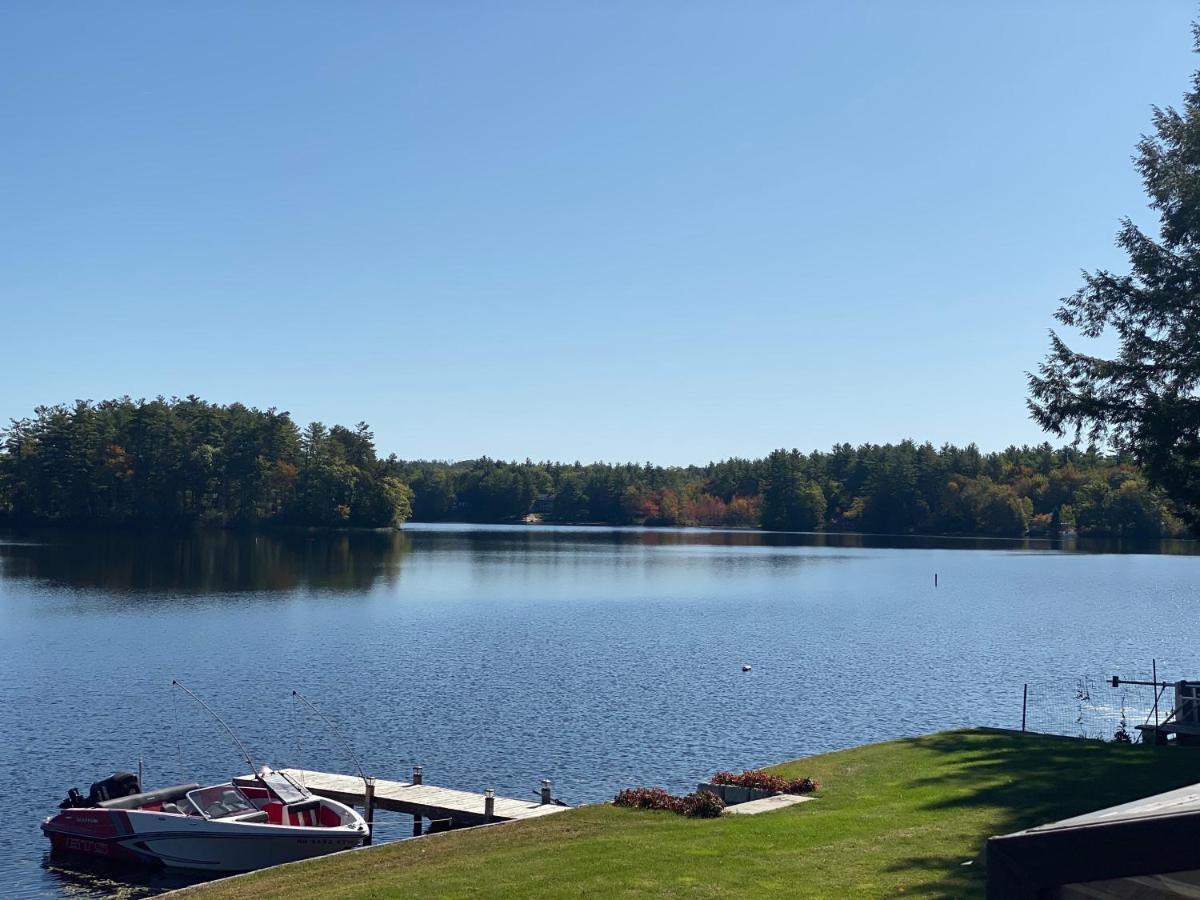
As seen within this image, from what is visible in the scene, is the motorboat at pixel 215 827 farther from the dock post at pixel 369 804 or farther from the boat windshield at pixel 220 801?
the dock post at pixel 369 804

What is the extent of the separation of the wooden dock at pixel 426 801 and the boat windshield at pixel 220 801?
0.85 metres

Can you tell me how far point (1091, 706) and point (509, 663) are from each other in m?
28.8

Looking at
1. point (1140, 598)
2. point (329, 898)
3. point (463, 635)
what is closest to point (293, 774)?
point (329, 898)

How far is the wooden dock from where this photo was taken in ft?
96.2

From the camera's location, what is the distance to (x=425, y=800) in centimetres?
3084

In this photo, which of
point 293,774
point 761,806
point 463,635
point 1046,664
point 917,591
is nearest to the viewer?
point 761,806

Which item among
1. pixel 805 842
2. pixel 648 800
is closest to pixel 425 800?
pixel 648 800

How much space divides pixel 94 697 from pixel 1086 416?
135 ft

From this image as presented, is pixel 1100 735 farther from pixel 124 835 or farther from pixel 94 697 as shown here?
pixel 94 697

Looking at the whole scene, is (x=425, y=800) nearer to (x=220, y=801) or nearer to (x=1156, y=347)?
(x=220, y=801)

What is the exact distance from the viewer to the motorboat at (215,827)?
2797cm

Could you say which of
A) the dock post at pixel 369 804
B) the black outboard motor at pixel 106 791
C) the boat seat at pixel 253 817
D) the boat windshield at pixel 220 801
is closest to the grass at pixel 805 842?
the boat seat at pixel 253 817

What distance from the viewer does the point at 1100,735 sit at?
1577 inches

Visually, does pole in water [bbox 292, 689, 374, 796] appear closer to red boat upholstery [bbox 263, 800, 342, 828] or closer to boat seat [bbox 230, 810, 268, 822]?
red boat upholstery [bbox 263, 800, 342, 828]
